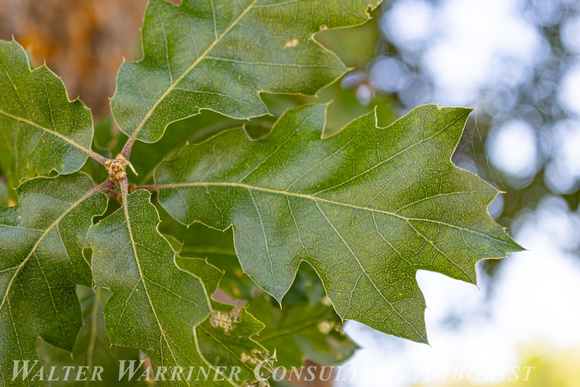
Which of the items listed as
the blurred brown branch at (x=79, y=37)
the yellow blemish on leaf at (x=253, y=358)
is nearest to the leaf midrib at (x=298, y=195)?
the yellow blemish on leaf at (x=253, y=358)

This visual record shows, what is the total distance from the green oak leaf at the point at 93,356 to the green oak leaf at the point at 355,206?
0.33 meters

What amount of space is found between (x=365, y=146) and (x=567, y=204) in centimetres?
207

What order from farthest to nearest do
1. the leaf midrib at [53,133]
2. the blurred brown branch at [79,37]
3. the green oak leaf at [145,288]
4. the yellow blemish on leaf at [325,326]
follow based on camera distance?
the blurred brown branch at [79,37] < the yellow blemish on leaf at [325,326] < the leaf midrib at [53,133] < the green oak leaf at [145,288]

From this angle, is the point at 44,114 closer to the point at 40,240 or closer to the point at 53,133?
the point at 53,133

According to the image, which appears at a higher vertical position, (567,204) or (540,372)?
(567,204)

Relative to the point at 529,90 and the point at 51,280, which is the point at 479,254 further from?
the point at 529,90

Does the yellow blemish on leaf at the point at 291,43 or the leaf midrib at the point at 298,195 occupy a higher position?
the yellow blemish on leaf at the point at 291,43

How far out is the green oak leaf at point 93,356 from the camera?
794 millimetres

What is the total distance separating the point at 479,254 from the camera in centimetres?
54

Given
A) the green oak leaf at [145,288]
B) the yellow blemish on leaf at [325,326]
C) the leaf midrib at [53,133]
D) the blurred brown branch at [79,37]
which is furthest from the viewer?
the blurred brown branch at [79,37]

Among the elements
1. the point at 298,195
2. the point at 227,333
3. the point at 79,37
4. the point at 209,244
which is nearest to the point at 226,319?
the point at 227,333

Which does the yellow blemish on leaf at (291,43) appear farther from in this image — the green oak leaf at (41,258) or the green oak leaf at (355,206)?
the green oak leaf at (41,258)

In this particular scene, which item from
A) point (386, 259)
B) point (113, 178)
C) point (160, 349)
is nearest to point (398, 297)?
point (386, 259)

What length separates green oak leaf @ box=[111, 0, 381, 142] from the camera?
1.99 feet
